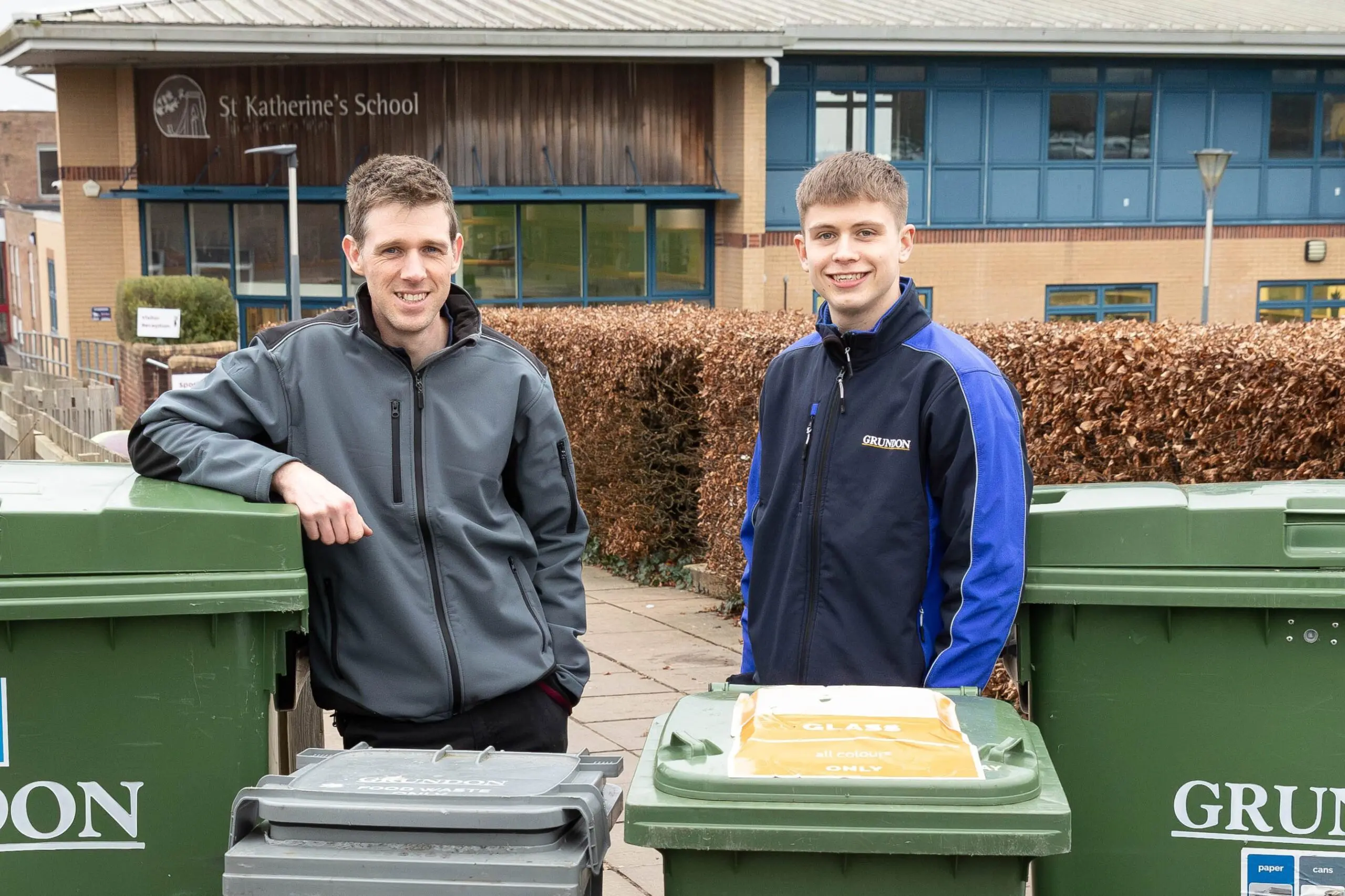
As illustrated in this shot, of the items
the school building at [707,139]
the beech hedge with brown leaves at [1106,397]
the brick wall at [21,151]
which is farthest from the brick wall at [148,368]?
the brick wall at [21,151]

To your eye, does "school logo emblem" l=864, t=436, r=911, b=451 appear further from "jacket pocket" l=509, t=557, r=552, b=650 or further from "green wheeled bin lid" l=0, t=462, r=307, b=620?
"green wheeled bin lid" l=0, t=462, r=307, b=620

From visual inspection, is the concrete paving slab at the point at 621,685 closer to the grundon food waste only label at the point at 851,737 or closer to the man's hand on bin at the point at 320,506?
the man's hand on bin at the point at 320,506

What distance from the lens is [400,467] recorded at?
299 centimetres

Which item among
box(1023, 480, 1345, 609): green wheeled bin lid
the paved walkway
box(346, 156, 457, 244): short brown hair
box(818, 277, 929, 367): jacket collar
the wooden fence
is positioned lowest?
the paved walkway

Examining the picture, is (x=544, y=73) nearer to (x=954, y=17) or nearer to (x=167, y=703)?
(x=954, y=17)

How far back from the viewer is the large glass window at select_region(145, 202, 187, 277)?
2409 centimetres

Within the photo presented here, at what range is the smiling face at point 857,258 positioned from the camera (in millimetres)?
3066

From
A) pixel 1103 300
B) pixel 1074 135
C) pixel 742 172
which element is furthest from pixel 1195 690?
pixel 1103 300

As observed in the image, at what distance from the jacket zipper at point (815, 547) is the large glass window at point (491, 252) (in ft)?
71.4

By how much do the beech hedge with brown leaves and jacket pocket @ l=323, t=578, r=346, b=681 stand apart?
3360 millimetres

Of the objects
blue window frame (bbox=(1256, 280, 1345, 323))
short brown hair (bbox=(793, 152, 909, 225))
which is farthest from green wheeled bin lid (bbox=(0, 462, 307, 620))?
blue window frame (bbox=(1256, 280, 1345, 323))

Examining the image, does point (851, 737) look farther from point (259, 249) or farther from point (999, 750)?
point (259, 249)

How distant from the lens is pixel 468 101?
943 inches

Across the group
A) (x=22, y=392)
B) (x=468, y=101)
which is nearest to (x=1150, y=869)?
(x=22, y=392)
